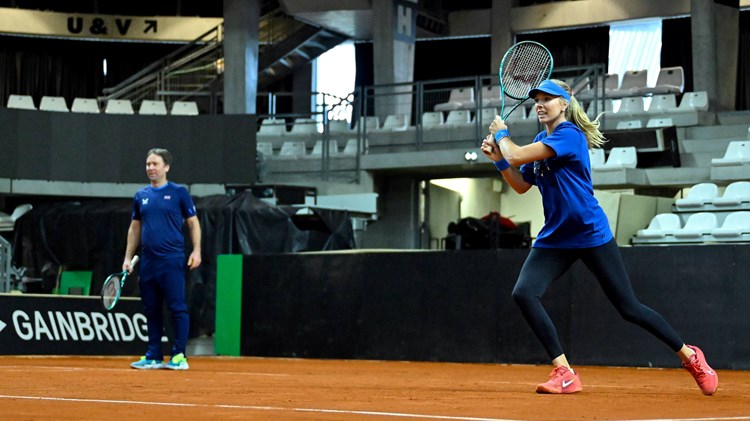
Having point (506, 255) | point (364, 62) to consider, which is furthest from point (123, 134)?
point (364, 62)

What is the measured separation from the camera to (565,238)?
6.51 m

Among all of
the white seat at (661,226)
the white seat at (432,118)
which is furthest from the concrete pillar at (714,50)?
the white seat at (661,226)

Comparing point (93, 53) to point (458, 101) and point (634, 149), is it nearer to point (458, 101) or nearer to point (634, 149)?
point (458, 101)

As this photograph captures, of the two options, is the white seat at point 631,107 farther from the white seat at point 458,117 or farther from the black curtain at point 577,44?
the black curtain at point 577,44

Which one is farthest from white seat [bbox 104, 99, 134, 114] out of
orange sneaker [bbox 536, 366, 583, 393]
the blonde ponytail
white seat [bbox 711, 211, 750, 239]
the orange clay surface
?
orange sneaker [bbox 536, 366, 583, 393]

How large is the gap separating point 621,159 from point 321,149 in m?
6.67

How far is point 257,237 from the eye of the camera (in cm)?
1830

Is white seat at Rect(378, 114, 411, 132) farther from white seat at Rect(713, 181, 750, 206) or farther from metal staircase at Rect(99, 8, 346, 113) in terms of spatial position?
white seat at Rect(713, 181, 750, 206)

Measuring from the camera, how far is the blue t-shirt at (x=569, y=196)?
6453mm

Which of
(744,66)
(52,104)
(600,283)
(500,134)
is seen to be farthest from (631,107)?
(500,134)

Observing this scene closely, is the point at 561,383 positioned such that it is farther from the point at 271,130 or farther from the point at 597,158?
the point at 271,130

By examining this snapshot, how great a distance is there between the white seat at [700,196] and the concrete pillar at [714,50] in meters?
6.91

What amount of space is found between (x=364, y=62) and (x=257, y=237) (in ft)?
53.3

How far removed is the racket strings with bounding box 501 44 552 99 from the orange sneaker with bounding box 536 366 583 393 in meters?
1.79
